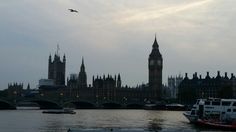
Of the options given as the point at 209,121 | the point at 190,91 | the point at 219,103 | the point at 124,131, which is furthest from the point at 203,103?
the point at 190,91

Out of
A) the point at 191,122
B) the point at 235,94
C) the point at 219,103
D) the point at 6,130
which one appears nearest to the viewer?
the point at 6,130

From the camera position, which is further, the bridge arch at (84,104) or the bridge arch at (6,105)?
the bridge arch at (84,104)

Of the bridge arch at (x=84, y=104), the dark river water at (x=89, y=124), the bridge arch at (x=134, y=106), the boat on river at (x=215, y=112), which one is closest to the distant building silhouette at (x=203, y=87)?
the bridge arch at (x=134, y=106)

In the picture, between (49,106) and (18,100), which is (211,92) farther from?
(18,100)

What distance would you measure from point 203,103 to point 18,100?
3259 inches

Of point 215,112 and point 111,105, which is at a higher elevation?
point 111,105

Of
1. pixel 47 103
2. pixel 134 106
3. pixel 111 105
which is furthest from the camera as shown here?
pixel 134 106

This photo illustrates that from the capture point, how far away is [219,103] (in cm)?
6769

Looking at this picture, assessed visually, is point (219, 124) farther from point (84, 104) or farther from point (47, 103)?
point (84, 104)

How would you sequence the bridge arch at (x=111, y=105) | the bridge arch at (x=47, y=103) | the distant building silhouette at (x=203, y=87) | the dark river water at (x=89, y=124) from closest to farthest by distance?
the dark river water at (x=89, y=124) → the bridge arch at (x=47, y=103) → the bridge arch at (x=111, y=105) → the distant building silhouette at (x=203, y=87)

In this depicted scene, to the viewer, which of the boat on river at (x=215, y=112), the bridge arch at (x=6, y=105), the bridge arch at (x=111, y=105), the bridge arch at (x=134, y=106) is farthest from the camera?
the bridge arch at (x=134, y=106)

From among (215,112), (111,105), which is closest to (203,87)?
(111,105)

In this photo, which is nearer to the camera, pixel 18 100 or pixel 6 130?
pixel 6 130

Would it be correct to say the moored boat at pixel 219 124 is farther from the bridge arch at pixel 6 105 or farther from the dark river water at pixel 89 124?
the bridge arch at pixel 6 105
